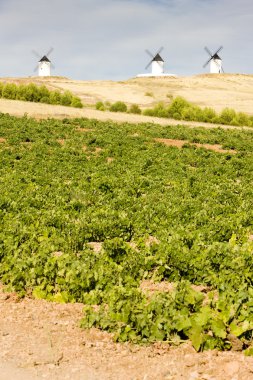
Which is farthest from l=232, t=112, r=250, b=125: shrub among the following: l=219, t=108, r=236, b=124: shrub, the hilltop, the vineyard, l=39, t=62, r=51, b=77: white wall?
l=39, t=62, r=51, b=77: white wall

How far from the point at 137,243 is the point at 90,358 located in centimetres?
483

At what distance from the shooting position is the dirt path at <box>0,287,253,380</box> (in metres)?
6.77

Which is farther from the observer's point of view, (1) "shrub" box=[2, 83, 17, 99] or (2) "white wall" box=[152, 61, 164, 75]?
(2) "white wall" box=[152, 61, 164, 75]

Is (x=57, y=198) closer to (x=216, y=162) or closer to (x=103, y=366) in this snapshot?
(x=103, y=366)

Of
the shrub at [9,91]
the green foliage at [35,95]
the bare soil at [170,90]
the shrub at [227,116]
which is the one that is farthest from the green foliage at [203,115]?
the shrub at [9,91]

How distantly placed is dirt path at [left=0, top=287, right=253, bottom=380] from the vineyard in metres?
0.21

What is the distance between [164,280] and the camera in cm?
1020

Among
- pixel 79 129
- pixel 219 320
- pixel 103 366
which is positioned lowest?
pixel 103 366

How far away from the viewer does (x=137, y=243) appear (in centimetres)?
1186

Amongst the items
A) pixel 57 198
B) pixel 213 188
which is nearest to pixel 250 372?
pixel 57 198

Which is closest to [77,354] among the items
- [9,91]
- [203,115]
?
[203,115]

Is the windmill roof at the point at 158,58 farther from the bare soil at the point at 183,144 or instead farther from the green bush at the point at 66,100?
the bare soil at the point at 183,144

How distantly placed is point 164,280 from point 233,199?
789cm

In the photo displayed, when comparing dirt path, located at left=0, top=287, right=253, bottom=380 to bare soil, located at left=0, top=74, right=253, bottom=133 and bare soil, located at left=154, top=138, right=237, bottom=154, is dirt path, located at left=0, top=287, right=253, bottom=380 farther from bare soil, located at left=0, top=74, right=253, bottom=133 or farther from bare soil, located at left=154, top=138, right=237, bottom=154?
bare soil, located at left=0, top=74, right=253, bottom=133
